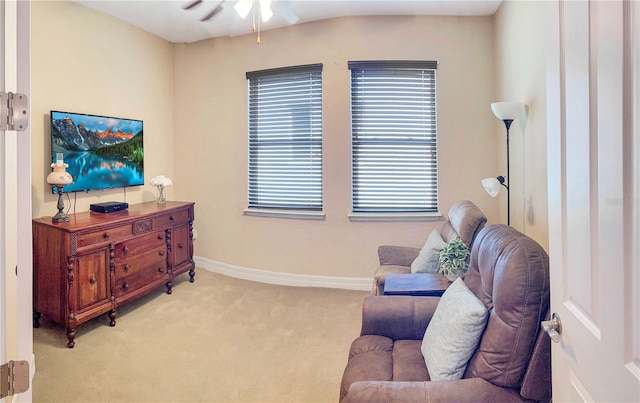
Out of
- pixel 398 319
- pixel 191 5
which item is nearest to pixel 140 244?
pixel 191 5

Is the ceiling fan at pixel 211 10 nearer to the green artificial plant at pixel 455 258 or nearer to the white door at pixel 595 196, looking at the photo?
the green artificial plant at pixel 455 258

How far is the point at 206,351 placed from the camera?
2.43 m

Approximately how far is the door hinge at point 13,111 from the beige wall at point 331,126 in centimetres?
277

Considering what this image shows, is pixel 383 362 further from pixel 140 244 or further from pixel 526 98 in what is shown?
pixel 140 244

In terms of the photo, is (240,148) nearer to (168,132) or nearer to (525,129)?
(168,132)

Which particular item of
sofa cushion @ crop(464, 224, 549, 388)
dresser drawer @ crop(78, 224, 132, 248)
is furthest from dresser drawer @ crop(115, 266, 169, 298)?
sofa cushion @ crop(464, 224, 549, 388)

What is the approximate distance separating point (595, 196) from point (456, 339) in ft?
2.68

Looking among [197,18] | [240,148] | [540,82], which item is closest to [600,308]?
[540,82]

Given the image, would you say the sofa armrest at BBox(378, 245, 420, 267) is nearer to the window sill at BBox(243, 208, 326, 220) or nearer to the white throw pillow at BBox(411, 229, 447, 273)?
the white throw pillow at BBox(411, 229, 447, 273)

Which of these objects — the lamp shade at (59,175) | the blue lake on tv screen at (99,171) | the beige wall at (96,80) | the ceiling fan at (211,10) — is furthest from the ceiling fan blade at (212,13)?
the lamp shade at (59,175)

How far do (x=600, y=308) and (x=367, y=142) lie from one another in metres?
3.04

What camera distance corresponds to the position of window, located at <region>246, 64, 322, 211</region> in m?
3.73

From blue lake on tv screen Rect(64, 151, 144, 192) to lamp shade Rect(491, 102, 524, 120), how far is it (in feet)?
12.0

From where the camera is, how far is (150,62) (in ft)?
13.0
